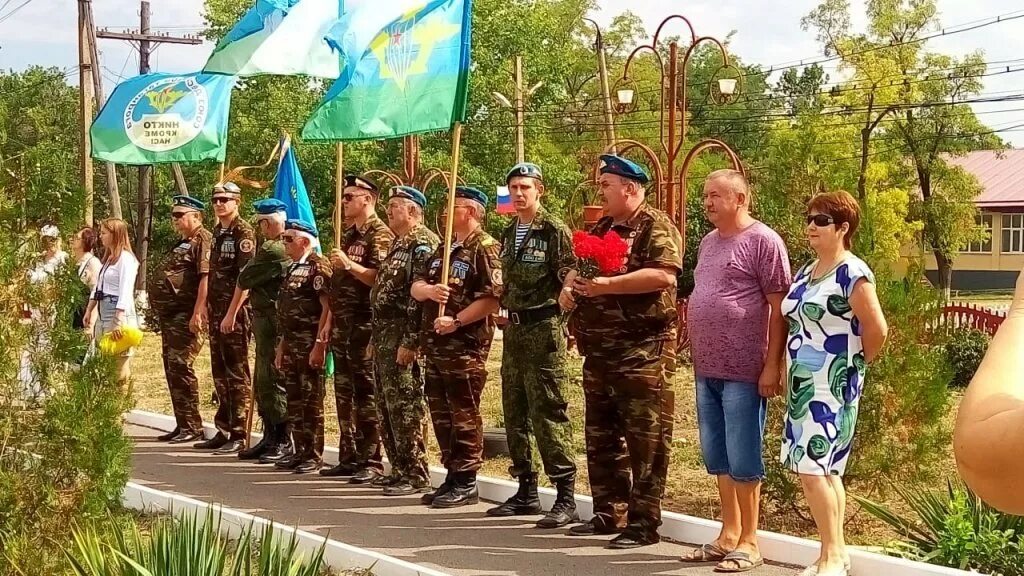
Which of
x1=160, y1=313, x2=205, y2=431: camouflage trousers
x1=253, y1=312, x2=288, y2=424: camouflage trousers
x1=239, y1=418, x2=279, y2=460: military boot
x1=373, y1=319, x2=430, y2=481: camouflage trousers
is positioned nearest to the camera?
x1=373, y1=319, x2=430, y2=481: camouflage trousers

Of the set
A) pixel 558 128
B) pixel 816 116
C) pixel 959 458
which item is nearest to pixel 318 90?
pixel 558 128

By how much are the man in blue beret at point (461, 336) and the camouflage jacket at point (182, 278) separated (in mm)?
3374

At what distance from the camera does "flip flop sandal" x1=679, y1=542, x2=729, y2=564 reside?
20.9ft

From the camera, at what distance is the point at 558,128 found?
A: 53.0 metres

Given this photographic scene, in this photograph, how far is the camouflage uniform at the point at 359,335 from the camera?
8883mm

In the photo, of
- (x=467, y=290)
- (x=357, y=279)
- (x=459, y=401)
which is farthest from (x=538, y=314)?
(x=357, y=279)

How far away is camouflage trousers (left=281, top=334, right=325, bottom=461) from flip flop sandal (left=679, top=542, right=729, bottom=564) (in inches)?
148

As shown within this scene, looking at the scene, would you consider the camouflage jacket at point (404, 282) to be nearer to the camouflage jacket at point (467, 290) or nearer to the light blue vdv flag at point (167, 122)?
the camouflage jacket at point (467, 290)

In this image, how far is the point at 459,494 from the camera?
805 cm

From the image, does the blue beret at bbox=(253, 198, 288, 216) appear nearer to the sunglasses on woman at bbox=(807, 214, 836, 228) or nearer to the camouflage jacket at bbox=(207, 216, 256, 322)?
the camouflage jacket at bbox=(207, 216, 256, 322)

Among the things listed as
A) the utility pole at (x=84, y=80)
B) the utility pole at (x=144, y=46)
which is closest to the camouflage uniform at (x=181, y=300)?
the utility pole at (x=84, y=80)

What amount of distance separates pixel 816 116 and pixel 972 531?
3527 cm

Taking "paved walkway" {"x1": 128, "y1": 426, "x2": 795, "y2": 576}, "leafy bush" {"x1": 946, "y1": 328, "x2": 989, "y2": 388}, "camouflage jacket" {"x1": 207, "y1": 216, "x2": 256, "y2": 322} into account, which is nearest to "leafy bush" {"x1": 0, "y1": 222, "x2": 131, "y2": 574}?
"paved walkway" {"x1": 128, "y1": 426, "x2": 795, "y2": 576}

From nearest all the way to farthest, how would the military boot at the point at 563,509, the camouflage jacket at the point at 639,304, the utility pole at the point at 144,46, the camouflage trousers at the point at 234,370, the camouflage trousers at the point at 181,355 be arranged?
the camouflage jacket at the point at 639,304, the military boot at the point at 563,509, the camouflage trousers at the point at 234,370, the camouflage trousers at the point at 181,355, the utility pole at the point at 144,46
